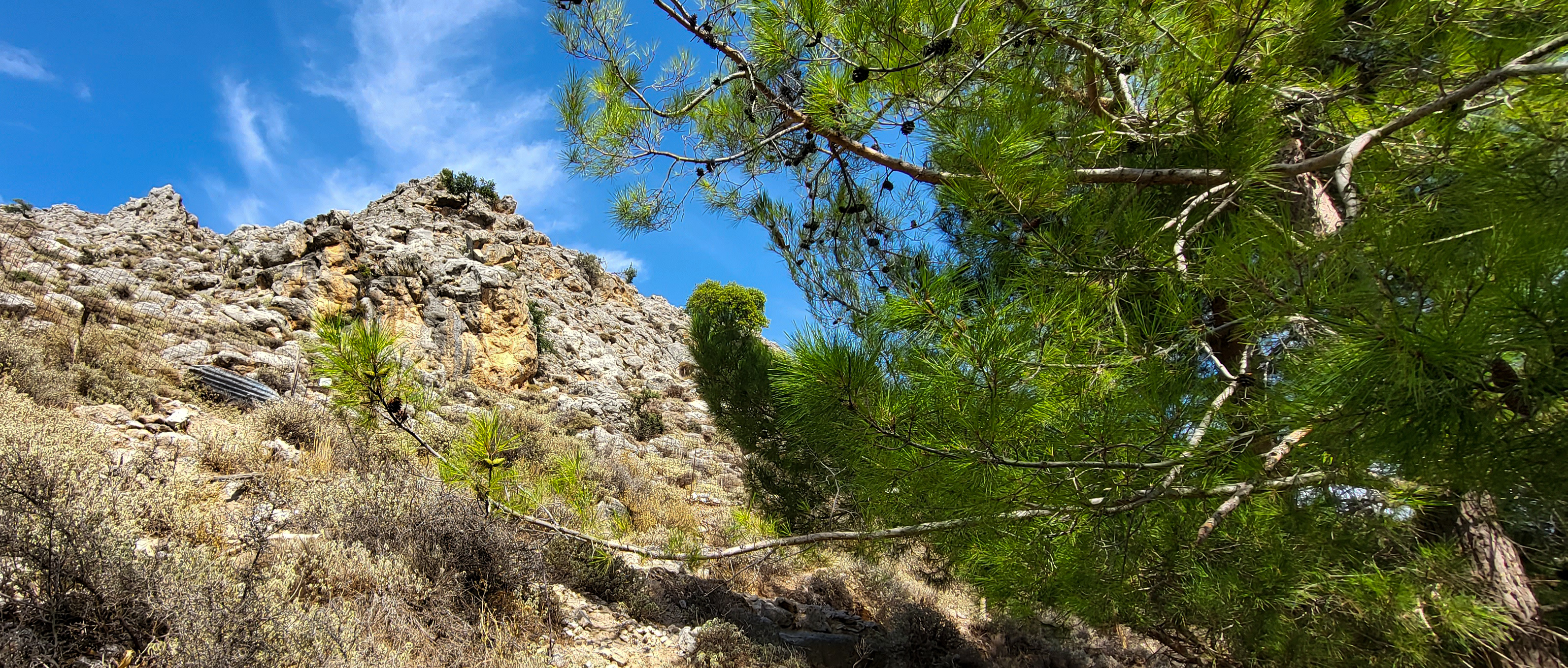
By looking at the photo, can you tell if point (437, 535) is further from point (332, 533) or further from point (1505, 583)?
point (1505, 583)

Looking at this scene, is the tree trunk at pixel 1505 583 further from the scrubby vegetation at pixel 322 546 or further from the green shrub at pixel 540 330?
the green shrub at pixel 540 330

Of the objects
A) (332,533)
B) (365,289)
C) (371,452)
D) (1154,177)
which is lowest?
(332,533)

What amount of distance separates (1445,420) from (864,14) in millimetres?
1783

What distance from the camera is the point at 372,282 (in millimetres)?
11781

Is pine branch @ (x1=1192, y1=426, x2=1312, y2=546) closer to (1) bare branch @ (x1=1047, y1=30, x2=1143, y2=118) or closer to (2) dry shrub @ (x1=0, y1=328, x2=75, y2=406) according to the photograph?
(1) bare branch @ (x1=1047, y1=30, x2=1143, y2=118)

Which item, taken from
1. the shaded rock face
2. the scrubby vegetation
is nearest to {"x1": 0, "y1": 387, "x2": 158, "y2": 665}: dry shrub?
the scrubby vegetation

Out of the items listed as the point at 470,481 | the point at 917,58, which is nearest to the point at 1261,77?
the point at 917,58

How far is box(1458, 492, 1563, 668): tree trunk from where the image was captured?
1.67 meters

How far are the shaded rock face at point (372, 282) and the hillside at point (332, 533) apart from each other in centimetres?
16

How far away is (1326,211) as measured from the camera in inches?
77.9

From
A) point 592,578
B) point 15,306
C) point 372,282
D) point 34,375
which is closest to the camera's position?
point 592,578

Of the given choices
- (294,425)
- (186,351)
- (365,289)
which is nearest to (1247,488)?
(294,425)

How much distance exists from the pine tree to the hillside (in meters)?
1.08

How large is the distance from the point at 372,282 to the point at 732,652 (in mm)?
11963
